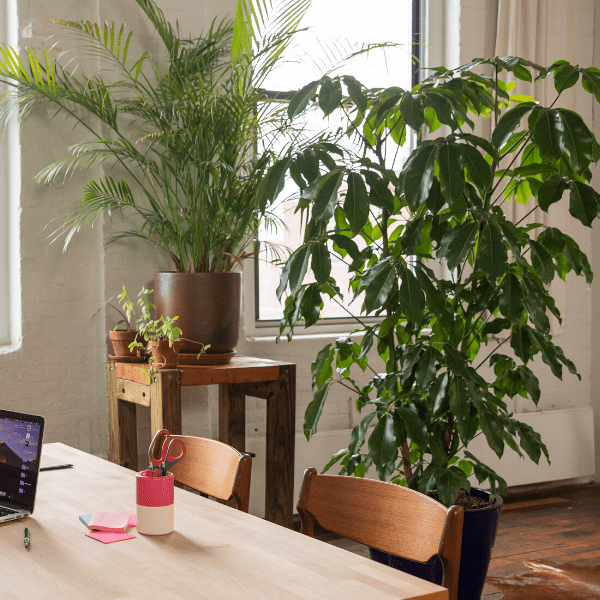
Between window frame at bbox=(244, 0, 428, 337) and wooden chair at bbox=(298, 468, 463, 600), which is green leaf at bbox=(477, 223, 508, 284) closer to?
wooden chair at bbox=(298, 468, 463, 600)

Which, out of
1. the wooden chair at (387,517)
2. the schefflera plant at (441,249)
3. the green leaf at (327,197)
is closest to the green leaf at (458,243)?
the schefflera plant at (441,249)

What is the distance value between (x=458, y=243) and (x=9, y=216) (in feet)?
6.60

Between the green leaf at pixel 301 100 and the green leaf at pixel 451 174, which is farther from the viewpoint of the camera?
the green leaf at pixel 301 100

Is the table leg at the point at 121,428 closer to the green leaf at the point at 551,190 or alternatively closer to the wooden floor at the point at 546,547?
the wooden floor at the point at 546,547

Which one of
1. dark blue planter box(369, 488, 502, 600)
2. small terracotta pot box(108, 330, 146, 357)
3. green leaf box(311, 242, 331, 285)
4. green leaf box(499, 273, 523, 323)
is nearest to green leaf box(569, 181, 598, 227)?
green leaf box(499, 273, 523, 323)

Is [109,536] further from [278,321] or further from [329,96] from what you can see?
[278,321]

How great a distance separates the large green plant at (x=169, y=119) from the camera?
3.09 metres

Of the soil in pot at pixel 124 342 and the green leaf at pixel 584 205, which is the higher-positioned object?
the green leaf at pixel 584 205

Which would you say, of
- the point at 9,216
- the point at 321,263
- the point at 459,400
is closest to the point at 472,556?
the point at 459,400

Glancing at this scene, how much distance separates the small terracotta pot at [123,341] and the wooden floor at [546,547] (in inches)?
52.6

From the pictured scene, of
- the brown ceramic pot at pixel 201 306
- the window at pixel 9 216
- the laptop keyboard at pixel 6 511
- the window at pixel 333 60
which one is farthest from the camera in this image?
the window at pixel 333 60

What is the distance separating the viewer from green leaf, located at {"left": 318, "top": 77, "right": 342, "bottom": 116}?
2424 millimetres

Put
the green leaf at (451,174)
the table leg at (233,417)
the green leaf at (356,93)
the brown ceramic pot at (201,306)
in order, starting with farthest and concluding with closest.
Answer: the table leg at (233,417), the brown ceramic pot at (201,306), the green leaf at (356,93), the green leaf at (451,174)

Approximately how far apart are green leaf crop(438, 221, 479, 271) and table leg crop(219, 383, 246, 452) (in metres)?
1.37
